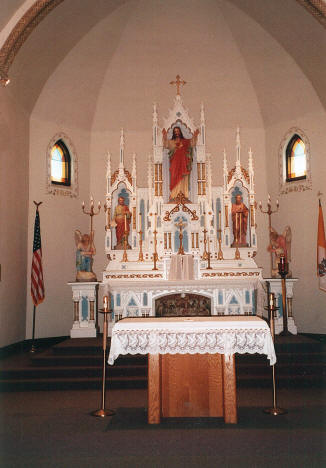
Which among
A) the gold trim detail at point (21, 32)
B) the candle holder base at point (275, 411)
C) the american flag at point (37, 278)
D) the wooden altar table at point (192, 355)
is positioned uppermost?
the gold trim detail at point (21, 32)

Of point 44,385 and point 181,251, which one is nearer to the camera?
point 44,385

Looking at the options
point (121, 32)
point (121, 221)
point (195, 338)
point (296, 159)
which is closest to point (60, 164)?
point (121, 221)

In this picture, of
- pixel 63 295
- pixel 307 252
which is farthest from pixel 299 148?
pixel 63 295

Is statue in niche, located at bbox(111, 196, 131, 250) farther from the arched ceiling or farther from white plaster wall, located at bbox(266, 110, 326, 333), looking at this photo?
white plaster wall, located at bbox(266, 110, 326, 333)

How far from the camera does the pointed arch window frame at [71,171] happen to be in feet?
45.4

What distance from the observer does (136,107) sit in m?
14.9

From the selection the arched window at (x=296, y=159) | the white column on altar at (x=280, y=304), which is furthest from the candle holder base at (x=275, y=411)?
the arched window at (x=296, y=159)

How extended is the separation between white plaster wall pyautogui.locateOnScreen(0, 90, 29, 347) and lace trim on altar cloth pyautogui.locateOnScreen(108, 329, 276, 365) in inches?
247

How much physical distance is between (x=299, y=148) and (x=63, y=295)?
7968 millimetres

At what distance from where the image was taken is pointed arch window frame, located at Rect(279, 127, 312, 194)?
13570mm

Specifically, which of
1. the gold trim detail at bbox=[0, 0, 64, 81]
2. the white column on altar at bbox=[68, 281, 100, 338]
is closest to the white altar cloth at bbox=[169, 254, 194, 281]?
the white column on altar at bbox=[68, 281, 100, 338]

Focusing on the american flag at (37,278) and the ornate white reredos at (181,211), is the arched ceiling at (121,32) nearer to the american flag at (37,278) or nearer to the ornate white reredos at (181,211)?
the ornate white reredos at (181,211)

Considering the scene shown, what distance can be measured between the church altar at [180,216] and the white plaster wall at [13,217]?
2277 millimetres

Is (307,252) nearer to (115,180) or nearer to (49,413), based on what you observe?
(115,180)
